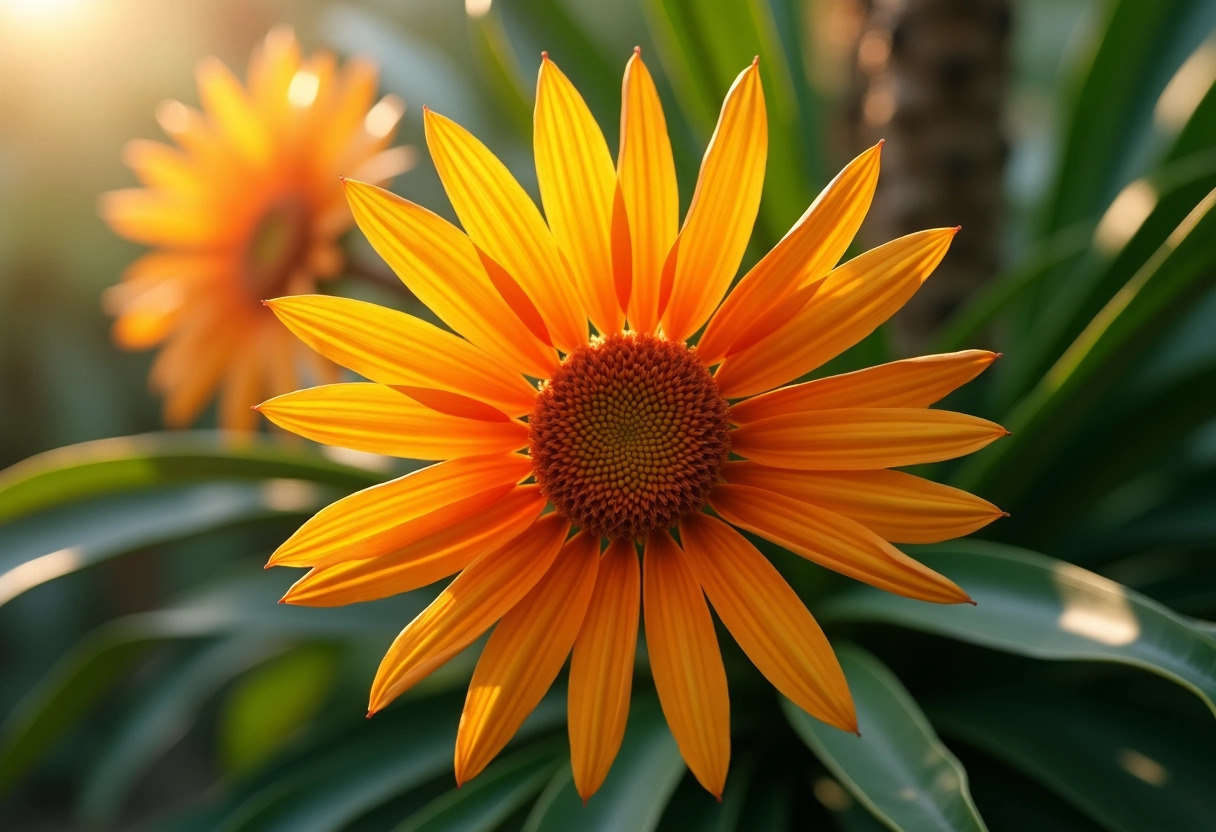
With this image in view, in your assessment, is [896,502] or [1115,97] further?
[1115,97]

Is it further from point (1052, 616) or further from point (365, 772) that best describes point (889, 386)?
point (365, 772)

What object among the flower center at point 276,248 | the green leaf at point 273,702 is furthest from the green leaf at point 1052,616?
the green leaf at point 273,702

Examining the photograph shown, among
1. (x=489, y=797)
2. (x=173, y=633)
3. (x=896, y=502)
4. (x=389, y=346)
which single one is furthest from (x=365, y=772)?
(x=896, y=502)

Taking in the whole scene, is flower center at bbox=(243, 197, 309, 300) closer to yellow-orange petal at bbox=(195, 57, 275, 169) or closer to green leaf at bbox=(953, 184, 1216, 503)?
yellow-orange petal at bbox=(195, 57, 275, 169)

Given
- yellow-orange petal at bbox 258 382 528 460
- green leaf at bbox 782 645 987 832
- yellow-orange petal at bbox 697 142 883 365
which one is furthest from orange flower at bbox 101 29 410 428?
green leaf at bbox 782 645 987 832

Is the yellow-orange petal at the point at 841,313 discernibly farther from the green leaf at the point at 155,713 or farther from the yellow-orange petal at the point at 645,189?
the green leaf at the point at 155,713

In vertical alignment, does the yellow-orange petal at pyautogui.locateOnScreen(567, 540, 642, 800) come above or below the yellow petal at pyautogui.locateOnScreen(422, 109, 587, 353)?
below

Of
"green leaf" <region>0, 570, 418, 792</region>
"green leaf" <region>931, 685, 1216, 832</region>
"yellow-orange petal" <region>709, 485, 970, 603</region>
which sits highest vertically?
"yellow-orange petal" <region>709, 485, 970, 603</region>
